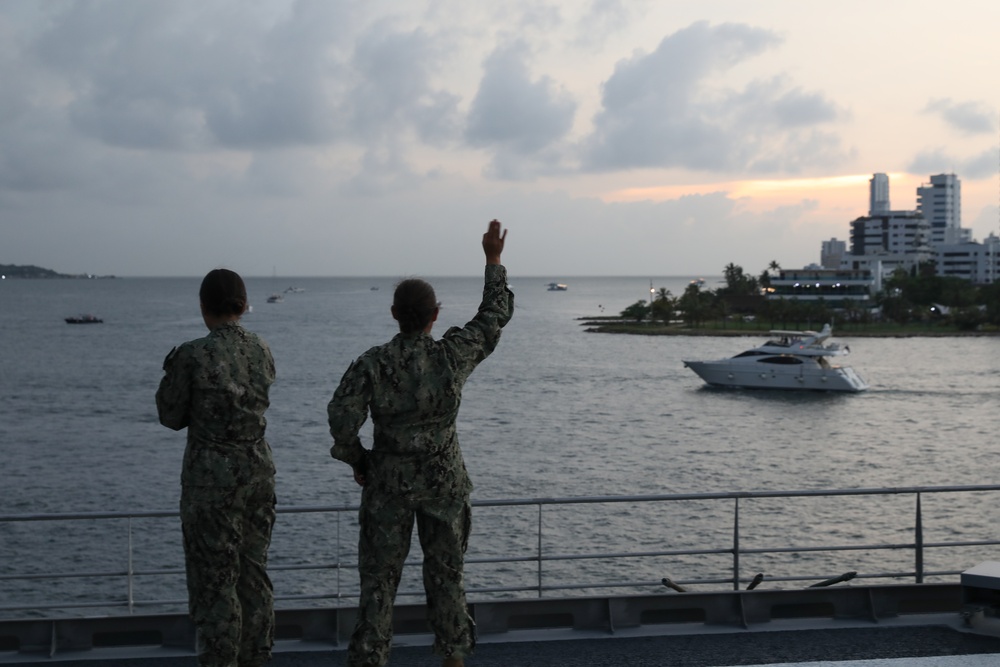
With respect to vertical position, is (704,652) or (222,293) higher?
(222,293)

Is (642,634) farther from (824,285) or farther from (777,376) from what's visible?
(824,285)

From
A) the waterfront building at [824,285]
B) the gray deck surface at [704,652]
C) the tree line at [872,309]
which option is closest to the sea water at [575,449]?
the gray deck surface at [704,652]

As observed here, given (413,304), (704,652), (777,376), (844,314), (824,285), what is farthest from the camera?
(824,285)

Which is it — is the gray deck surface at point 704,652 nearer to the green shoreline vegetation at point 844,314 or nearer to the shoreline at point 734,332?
the shoreline at point 734,332

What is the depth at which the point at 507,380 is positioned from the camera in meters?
79.1

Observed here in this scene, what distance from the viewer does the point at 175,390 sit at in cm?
443

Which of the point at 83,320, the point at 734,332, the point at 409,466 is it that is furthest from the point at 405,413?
the point at 83,320

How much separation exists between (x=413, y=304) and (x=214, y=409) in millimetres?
919

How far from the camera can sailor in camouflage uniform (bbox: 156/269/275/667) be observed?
4.40 metres

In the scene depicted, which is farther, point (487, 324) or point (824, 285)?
point (824, 285)

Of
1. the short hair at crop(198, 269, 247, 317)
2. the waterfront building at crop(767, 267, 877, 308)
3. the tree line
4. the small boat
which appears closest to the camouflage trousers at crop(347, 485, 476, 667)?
the short hair at crop(198, 269, 247, 317)

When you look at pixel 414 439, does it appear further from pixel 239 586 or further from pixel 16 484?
pixel 16 484

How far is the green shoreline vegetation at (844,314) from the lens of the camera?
13875cm

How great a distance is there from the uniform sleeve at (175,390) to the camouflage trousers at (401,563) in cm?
83
